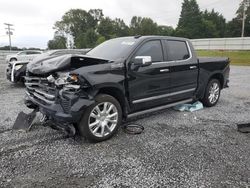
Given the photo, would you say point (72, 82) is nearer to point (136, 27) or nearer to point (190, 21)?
point (190, 21)

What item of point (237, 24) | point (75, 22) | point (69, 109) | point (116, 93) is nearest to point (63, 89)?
point (69, 109)

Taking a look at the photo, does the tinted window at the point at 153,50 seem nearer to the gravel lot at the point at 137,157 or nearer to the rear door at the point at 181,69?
the rear door at the point at 181,69

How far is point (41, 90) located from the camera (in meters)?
4.08

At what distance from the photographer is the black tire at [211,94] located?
20.4 feet

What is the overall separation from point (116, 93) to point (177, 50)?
2025 mm

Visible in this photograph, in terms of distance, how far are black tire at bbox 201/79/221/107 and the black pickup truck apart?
0.54 meters

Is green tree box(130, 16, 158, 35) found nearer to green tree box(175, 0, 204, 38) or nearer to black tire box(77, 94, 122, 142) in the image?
green tree box(175, 0, 204, 38)

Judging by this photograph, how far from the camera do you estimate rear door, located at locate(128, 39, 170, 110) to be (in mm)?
4387

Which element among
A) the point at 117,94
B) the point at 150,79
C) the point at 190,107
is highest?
the point at 150,79

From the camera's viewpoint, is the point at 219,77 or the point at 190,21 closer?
the point at 219,77

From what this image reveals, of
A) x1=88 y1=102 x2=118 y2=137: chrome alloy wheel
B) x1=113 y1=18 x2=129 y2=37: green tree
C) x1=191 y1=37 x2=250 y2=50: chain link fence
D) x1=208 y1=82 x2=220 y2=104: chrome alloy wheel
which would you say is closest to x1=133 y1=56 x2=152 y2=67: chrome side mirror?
x1=88 y1=102 x2=118 y2=137: chrome alloy wheel

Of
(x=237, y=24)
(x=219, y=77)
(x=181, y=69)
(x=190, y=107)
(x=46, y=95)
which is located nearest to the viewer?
(x=46, y=95)

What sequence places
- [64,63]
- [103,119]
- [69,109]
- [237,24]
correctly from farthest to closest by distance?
[237,24]
[103,119]
[64,63]
[69,109]

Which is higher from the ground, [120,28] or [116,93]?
[120,28]
